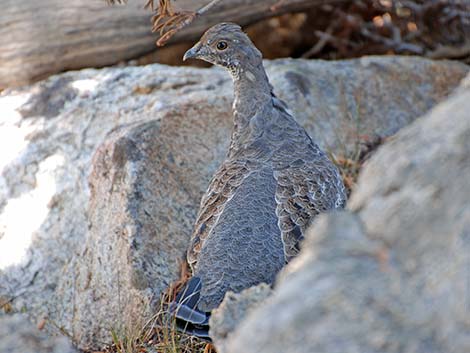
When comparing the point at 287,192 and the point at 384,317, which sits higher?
the point at 384,317

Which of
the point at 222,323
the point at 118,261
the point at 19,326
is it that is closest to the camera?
the point at 222,323

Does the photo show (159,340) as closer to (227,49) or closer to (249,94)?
(249,94)

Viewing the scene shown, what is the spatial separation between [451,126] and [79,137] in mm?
4623

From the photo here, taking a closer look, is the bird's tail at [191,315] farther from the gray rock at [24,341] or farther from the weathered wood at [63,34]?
the weathered wood at [63,34]

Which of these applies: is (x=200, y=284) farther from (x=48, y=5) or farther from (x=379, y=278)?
(x=48, y=5)

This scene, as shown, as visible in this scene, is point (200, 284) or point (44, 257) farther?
point (44, 257)

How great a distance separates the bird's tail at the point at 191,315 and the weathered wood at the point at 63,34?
391cm

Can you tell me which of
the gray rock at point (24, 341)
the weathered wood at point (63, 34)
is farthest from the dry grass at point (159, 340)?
the weathered wood at point (63, 34)

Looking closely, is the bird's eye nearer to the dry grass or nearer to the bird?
the bird

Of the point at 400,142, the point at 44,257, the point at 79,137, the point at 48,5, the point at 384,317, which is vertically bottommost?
the point at 44,257

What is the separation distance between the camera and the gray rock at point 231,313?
2973 millimetres

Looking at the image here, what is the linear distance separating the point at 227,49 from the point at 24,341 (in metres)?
2.52

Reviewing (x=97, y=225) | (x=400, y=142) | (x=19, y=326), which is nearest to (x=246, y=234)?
(x=19, y=326)

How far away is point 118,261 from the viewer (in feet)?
18.1
